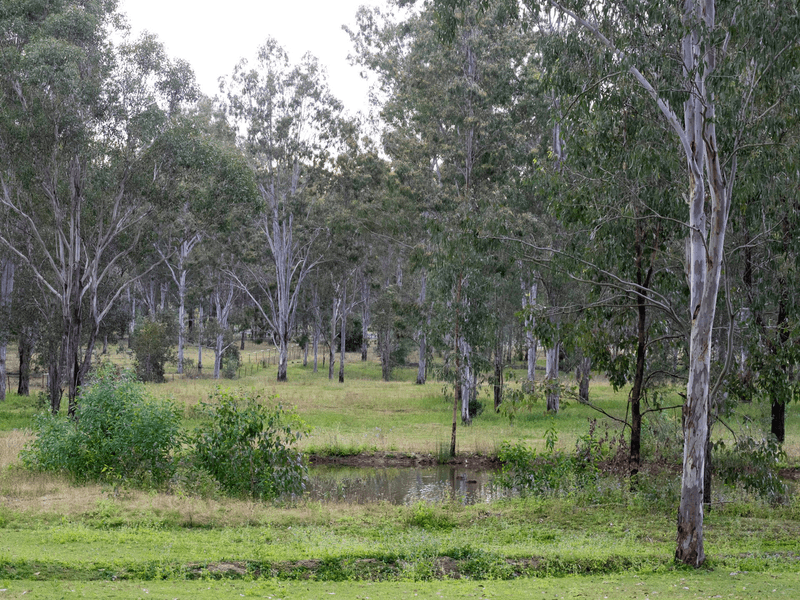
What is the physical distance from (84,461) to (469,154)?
16324 millimetres

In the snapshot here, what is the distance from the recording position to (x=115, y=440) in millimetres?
13781

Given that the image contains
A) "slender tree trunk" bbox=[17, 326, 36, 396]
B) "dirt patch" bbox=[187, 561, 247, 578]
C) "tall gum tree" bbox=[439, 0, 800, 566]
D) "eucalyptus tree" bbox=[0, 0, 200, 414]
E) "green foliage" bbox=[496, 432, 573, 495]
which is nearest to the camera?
"dirt patch" bbox=[187, 561, 247, 578]

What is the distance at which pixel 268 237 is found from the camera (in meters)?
42.8

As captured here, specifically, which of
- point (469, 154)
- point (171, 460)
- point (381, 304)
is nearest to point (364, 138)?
point (381, 304)

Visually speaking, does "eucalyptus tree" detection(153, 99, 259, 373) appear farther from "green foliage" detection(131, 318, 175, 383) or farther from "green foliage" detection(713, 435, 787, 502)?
"green foliage" detection(713, 435, 787, 502)

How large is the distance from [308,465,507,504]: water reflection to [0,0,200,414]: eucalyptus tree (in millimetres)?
8595

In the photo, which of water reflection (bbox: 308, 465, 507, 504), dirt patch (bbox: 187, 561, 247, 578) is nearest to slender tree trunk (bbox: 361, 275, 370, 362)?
water reflection (bbox: 308, 465, 507, 504)

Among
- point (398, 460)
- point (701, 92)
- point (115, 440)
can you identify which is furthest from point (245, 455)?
point (701, 92)

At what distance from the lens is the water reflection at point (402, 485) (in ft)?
51.6

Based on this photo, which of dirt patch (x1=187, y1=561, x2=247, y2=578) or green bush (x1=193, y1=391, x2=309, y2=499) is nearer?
dirt patch (x1=187, y1=561, x2=247, y2=578)

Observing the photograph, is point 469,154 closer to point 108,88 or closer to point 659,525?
point 108,88

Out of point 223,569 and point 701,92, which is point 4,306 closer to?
point 223,569

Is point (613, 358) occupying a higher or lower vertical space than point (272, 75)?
lower

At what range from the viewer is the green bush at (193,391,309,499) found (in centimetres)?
1375
